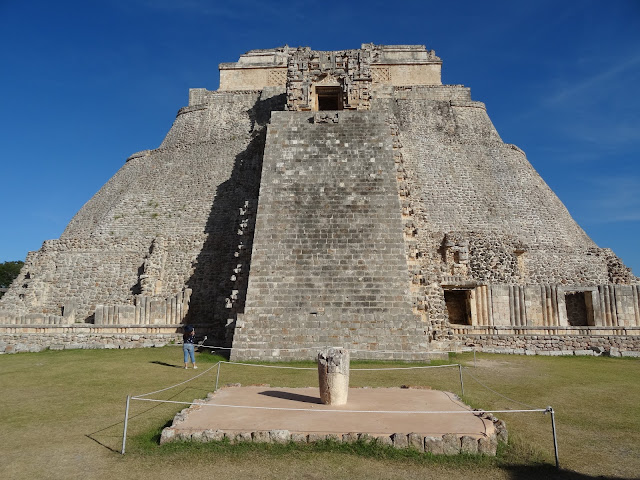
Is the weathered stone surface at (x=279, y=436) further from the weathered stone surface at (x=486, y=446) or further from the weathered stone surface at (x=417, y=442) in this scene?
the weathered stone surface at (x=486, y=446)

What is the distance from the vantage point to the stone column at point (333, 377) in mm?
6008

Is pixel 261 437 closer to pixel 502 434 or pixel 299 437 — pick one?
pixel 299 437

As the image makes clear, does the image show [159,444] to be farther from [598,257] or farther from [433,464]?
[598,257]

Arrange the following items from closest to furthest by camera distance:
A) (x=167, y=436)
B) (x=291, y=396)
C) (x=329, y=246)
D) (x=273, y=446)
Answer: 1. (x=273, y=446)
2. (x=167, y=436)
3. (x=291, y=396)
4. (x=329, y=246)

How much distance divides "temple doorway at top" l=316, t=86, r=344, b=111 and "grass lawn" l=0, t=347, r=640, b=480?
11833 mm

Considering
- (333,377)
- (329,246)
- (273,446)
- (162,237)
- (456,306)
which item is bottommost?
(273,446)

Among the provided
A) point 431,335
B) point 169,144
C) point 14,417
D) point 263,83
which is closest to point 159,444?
point 14,417

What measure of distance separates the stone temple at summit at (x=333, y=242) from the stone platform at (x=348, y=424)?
371cm

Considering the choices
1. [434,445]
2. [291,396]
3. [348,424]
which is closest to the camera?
[434,445]

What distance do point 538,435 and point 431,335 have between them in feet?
19.2

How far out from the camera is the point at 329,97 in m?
19.1


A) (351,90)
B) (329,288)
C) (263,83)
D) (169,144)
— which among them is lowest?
(329,288)

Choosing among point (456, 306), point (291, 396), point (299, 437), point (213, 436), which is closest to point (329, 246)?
point (291, 396)

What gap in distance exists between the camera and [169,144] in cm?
2723
